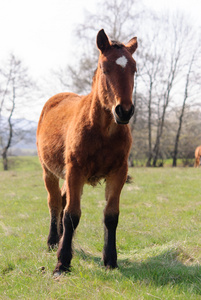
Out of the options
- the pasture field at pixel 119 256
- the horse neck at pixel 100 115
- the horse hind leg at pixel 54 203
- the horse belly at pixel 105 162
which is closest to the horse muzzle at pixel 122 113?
the horse neck at pixel 100 115

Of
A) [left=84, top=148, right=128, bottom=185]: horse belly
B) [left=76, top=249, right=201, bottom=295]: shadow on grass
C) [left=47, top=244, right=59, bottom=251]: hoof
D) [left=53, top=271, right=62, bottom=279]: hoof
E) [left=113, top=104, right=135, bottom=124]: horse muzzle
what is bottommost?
[left=47, top=244, right=59, bottom=251]: hoof

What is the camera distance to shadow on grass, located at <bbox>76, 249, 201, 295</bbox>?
2910mm

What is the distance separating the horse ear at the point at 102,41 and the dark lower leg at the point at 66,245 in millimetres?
2017

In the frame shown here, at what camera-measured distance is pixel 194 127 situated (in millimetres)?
34906

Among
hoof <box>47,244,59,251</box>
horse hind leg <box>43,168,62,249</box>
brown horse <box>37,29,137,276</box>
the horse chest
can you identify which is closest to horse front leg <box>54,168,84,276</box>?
brown horse <box>37,29,137,276</box>

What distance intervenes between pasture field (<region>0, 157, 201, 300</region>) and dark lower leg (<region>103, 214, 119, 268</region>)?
0.39ft

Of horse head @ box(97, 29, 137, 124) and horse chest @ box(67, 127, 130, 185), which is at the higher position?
horse head @ box(97, 29, 137, 124)

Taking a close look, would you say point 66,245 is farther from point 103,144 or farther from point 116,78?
point 116,78

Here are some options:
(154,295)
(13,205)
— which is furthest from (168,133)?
(154,295)

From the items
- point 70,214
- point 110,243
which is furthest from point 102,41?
point 110,243

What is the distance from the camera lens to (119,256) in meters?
4.25

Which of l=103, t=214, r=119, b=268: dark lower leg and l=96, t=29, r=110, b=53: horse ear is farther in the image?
l=103, t=214, r=119, b=268: dark lower leg

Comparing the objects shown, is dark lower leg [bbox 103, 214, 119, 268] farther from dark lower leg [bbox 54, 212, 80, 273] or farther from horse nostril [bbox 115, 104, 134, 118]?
horse nostril [bbox 115, 104, 134, 118]

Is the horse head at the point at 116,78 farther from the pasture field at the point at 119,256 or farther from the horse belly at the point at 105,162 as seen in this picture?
the pasture field at the point at 119,256
